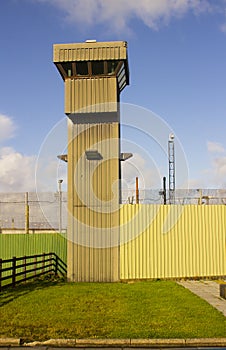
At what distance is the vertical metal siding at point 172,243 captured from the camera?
1683 centimetres

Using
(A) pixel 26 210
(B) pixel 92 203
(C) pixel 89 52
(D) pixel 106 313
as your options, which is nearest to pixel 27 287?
(B) pixel 92 203

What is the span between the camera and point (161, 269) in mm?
16875

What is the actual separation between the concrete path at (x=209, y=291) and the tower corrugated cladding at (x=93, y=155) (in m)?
3.08

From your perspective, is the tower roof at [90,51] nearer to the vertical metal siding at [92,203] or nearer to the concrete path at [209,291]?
the vertical metal siding at [92,203]

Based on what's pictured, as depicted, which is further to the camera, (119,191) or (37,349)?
(119,191)

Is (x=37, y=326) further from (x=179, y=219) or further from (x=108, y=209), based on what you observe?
(x=179, y=219)

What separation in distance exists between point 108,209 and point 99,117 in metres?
3.73

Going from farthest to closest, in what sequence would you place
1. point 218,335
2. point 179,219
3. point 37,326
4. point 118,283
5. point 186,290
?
point 179,219
point 118,283
point 186,290
point 37,326
point 218,335

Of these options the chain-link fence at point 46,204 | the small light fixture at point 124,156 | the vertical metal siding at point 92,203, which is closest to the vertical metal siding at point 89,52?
the vertical metal siding at point 92,203

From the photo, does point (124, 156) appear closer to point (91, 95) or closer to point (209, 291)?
point (91, 95)

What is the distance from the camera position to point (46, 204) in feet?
90.8

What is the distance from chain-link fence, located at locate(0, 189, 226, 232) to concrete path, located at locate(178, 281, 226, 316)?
16.9 ft

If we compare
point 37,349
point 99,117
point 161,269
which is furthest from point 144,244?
point 37,349

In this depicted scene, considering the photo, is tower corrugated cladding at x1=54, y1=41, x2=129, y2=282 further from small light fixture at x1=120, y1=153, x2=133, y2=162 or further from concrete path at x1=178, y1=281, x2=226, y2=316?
concrete path at x1=178, y1=281, x2=226, y2=316
